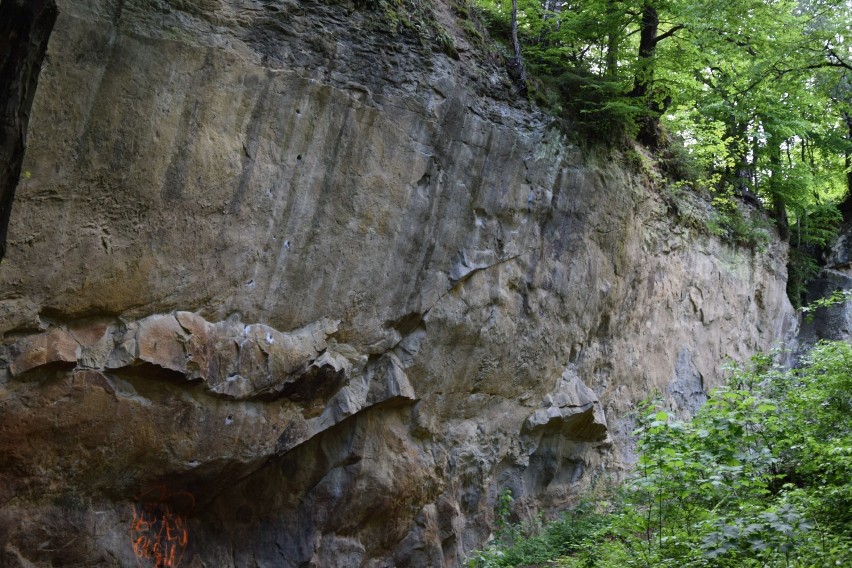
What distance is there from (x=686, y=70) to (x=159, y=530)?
34.4ft

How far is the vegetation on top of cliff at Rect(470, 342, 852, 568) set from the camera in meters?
5.02

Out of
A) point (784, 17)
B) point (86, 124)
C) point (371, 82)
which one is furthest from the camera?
point (784, 17)

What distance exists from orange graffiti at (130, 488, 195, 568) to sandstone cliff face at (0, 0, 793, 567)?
4 centimetres

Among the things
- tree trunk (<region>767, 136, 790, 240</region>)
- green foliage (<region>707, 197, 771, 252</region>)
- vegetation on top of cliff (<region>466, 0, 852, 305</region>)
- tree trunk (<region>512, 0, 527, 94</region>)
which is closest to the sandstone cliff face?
tree trunk (<region>512, 0, 527, 94</region>)

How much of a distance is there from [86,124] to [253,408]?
3.12m

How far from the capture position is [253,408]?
25.3ft

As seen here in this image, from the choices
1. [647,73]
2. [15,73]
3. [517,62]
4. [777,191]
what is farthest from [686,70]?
[15,73]

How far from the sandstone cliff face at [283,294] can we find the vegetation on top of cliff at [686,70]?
1.22 m

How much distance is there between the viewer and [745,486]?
6.54m

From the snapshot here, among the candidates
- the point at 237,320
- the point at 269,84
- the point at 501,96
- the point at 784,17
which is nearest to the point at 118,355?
the point at 237,320

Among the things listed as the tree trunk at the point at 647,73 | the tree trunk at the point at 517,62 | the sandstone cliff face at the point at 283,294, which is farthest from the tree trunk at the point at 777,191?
the tree trunk at the point at 517,62

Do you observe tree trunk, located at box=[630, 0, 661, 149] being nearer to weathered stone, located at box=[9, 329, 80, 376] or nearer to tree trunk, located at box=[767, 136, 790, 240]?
tree trunk, located at box=[767, 136, 790, 240]

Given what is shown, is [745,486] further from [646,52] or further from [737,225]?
[737,225]

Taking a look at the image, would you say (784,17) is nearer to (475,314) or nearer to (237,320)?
(475,314)
